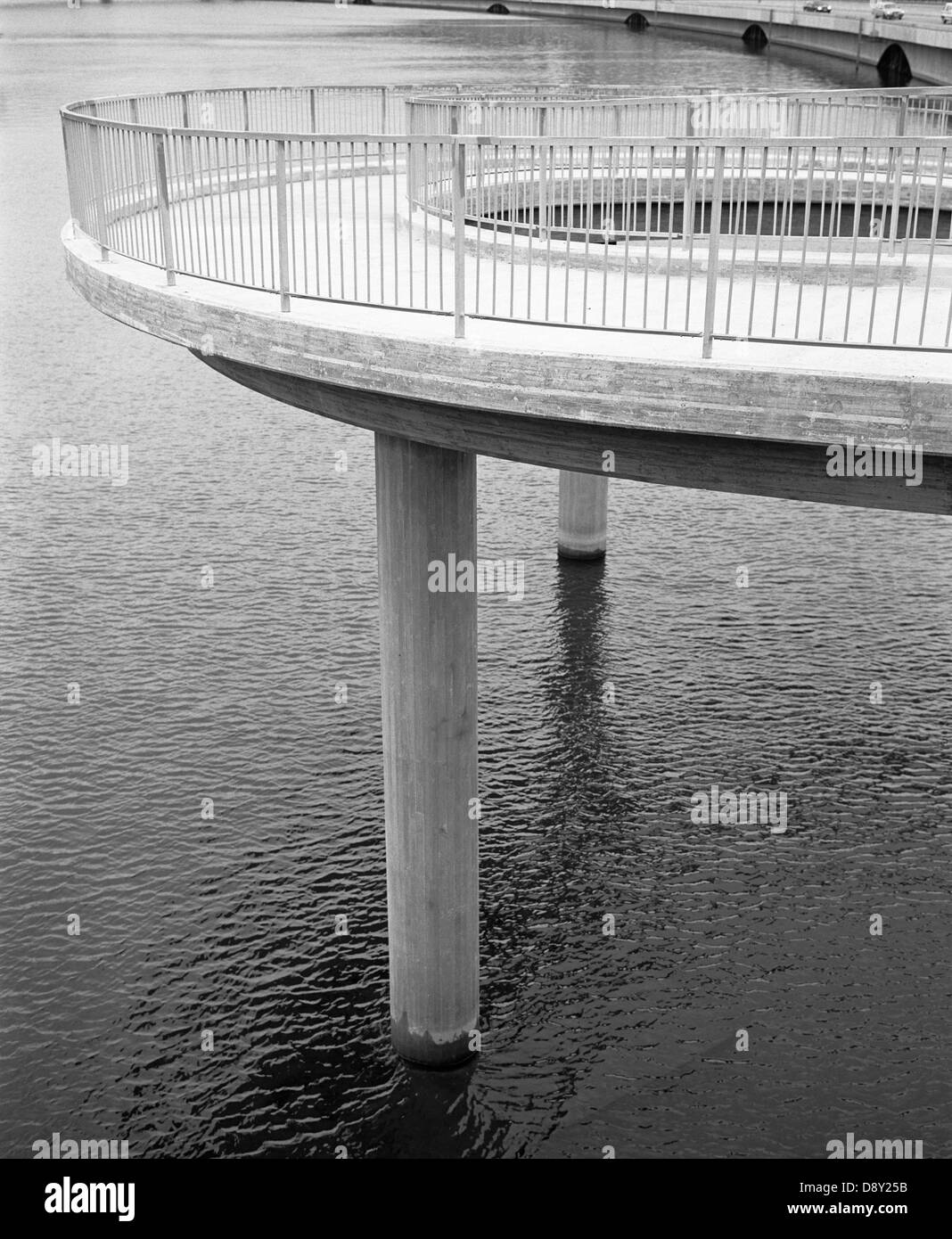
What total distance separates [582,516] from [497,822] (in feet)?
29.2

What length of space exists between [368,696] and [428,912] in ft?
26.6

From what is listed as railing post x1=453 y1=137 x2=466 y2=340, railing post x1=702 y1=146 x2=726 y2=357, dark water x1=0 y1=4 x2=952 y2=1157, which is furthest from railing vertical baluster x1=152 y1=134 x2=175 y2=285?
dark water x1=0 y1=4 x2=952 y2=1157

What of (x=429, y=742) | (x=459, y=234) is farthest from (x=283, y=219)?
(x=429, y=742)

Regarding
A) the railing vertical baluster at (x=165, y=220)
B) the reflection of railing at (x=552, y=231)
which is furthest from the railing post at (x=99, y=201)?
the railing vertical baluster at (x=165, y=220)

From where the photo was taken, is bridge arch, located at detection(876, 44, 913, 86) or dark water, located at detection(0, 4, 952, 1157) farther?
bridge arch, located at detection(876, 44, 913, 86)

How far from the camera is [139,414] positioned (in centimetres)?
3472

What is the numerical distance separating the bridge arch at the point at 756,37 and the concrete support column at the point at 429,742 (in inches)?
3452

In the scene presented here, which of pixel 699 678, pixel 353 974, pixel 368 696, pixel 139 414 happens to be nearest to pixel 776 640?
pixel 699 678

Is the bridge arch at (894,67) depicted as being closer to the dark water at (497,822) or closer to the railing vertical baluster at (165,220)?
the dark water at (497,822)

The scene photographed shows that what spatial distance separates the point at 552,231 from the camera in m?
15.0

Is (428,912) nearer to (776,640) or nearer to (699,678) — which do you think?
(699,678)

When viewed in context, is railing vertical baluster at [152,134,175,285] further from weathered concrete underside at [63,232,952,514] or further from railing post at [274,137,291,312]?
railing post at [274,137,291,312]

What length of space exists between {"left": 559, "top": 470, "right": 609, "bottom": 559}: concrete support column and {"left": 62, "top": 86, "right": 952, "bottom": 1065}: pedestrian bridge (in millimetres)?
8489

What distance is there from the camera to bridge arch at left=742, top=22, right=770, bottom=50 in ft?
302
